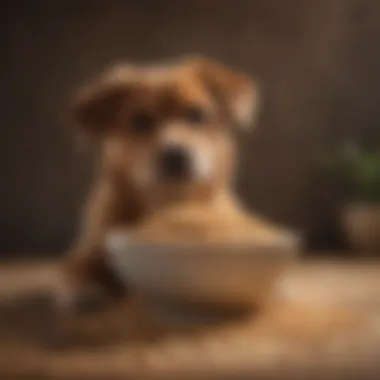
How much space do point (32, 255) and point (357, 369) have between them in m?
0.77

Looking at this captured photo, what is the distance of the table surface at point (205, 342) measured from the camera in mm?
473

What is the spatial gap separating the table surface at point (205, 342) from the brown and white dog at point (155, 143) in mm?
91

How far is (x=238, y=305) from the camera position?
2.01 feet

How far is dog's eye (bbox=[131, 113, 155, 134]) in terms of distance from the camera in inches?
30.1

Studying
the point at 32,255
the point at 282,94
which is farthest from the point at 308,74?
the point at 32,255

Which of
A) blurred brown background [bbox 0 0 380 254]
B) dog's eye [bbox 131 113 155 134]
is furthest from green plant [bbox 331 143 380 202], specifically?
dog's eye [bbox 131 113 155 134]

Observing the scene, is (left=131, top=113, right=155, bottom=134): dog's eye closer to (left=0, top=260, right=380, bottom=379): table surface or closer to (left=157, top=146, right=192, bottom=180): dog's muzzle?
(left=157, top=146, right=192, bottom=180): dog's muzzle

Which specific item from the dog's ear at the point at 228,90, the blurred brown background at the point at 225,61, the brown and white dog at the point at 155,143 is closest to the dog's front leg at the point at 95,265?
the brown and white dog at the point at 155,143

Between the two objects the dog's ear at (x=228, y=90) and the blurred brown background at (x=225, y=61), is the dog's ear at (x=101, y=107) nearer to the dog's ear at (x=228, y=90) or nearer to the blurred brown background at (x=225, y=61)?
the dog's ear at (x=228, y=90)

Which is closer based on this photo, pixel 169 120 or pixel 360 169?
pixel 169 120

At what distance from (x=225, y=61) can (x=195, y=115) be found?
0.47 metres

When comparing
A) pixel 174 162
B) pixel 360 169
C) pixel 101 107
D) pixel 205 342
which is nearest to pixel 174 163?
pixel 174 162

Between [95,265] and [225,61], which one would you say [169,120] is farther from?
[225,61]

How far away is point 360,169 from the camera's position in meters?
1.15
